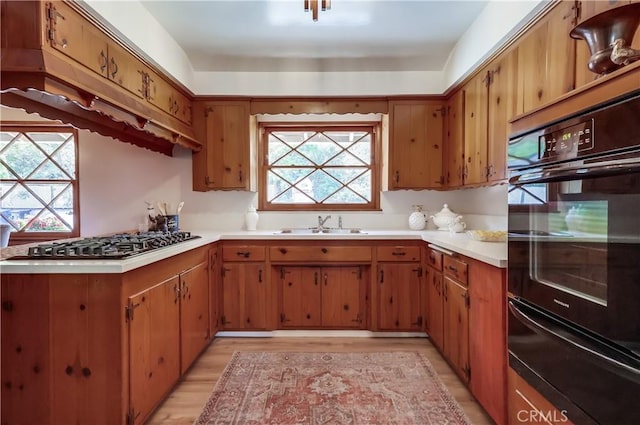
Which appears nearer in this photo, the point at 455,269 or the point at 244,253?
the point at 455,269

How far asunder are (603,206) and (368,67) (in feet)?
8.15

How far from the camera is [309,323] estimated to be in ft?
9.09

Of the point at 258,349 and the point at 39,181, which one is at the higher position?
the point at 39,181

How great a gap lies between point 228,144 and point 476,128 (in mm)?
2151

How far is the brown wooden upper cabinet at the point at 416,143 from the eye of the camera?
9.88 feet

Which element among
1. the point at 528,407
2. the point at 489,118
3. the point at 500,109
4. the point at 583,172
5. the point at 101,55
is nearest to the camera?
the point at 583,172

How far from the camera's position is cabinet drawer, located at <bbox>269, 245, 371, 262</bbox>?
273cm

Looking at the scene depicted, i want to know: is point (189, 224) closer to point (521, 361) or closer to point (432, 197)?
point (432, 197)

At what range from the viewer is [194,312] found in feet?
7.30

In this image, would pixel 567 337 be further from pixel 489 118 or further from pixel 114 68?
pixel 114 68

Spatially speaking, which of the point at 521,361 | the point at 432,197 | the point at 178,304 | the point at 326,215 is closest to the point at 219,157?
the point at 326,215

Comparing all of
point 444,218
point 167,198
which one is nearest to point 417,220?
point 444,218

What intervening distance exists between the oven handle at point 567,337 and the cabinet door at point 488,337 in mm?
194

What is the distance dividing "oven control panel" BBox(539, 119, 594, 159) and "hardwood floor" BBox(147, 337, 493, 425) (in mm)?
1468
